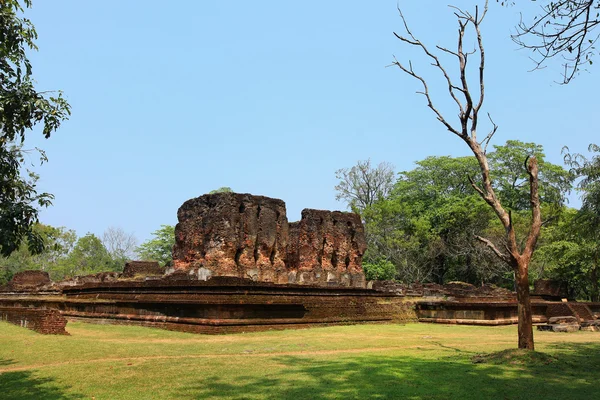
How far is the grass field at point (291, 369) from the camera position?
598 cm

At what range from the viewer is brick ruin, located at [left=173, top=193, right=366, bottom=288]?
21.4m

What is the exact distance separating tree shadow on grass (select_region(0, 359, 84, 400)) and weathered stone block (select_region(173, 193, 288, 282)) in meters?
14.0

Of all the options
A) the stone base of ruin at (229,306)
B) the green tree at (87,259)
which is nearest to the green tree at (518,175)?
the stone base of ruin at (229,306)

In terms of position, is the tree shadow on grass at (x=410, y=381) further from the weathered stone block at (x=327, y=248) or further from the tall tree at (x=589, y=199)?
the weathered stone block at (x=327, y=248)

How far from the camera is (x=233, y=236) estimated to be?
21.5 m

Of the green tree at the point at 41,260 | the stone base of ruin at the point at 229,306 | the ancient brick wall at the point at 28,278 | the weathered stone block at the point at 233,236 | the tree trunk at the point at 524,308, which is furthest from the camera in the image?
the green tree at the point at 41,260

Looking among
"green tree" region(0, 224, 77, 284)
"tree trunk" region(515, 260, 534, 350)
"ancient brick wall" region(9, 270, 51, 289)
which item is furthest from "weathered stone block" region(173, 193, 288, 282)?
"green tree" region(0, 224, 77, 284)

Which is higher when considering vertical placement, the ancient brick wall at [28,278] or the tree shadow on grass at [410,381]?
the ancient brick wall at [28,278]

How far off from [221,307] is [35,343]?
15.2 feet

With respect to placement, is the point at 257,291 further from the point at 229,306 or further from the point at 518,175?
the point at 518,175

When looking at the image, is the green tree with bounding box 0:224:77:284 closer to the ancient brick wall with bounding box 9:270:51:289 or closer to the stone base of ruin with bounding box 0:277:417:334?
the ancient brick wall with bounding box 9:270:51:289

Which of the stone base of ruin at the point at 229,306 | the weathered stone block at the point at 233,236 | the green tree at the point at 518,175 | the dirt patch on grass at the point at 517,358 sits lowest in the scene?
the dirt patch on grass at the point at 517,358

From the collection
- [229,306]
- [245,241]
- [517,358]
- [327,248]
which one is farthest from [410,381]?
[327,248]

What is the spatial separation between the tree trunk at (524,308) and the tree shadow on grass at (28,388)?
20.9 feet
